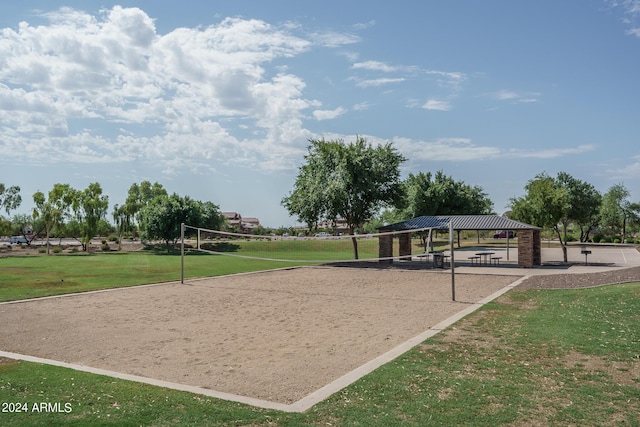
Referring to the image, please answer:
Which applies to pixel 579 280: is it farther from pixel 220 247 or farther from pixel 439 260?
pixel 220 247

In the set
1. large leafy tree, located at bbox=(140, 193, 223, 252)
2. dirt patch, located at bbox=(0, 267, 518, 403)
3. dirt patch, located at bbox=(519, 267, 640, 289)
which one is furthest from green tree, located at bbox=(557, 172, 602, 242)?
large leafy tree, located at bbox=(140, 193, 223, 252)

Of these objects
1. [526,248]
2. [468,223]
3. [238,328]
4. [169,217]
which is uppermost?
[169,217]

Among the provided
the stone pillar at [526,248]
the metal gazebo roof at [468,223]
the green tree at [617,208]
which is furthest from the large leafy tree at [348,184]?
the green tree at [617,208]

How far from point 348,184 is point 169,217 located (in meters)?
28.7

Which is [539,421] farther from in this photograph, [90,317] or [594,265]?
[594,265]

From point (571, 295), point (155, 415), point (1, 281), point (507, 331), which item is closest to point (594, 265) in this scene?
point (571, 295)

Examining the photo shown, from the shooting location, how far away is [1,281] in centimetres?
2289

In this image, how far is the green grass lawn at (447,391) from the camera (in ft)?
19.4

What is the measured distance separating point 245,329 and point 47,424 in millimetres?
6874

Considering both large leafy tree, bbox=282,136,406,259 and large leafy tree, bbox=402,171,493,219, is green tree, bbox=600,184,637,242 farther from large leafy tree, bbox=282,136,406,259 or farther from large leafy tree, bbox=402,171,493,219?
large leafy tree, bbox=282,136,406,259

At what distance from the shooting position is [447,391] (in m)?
6.94

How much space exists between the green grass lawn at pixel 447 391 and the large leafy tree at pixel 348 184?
2457cm

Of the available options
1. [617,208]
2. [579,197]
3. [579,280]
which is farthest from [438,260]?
[617,208]

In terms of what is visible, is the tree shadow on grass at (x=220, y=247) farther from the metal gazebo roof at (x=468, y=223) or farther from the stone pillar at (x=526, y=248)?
the stone pillar at (x=526, y=248)
